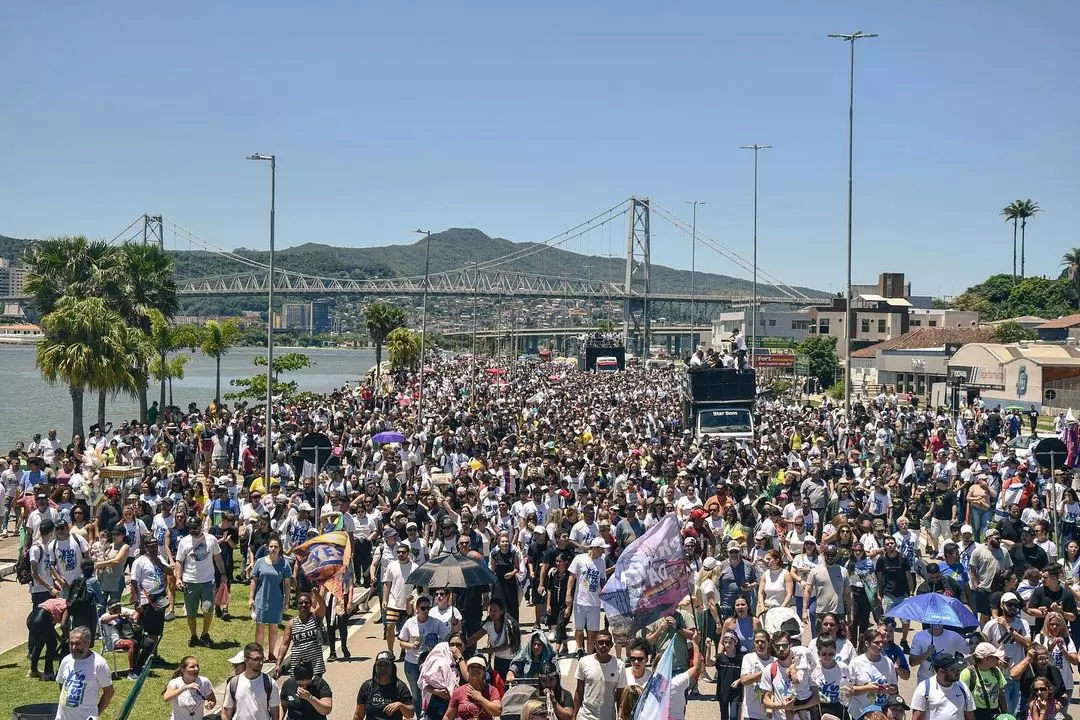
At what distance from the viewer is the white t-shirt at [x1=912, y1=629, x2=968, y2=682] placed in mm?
9242

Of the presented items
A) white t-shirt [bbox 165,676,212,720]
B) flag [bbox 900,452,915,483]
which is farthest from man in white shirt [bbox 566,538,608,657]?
flag [bbox 900,452,915,483]

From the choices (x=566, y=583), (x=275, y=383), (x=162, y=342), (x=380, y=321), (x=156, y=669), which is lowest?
(x=156, y=669)

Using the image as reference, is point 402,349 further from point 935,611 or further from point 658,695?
point 658,695

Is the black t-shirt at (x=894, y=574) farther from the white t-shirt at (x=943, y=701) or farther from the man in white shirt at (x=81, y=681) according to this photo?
the man in white shirt at (x=81, y=681)

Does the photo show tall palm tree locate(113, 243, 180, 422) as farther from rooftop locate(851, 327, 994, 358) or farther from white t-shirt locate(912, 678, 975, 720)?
rooftop locate(851, 327, 994, 358)

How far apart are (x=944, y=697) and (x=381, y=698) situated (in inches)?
143

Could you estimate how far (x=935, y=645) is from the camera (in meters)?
9.25

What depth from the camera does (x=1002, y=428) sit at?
3058 cm

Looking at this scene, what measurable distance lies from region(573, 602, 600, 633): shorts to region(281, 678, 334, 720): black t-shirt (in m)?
3.89

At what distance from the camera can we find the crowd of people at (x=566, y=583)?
8016 millimetres

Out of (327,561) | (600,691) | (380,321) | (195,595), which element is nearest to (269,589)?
(327,561)

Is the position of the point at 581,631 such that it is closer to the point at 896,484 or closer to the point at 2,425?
the point at 896,484

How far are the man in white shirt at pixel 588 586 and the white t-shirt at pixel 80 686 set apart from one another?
467 cm

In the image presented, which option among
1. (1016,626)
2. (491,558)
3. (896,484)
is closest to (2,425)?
(896,484)
